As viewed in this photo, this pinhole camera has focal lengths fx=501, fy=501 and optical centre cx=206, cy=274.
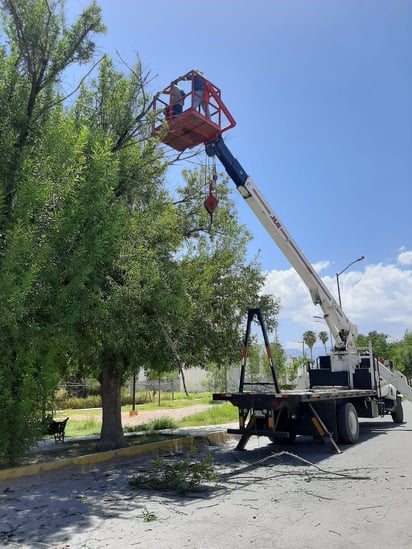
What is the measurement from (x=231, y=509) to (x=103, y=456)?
5.31 meters

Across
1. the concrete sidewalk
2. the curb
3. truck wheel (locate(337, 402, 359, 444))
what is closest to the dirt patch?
the concrete sidewalk

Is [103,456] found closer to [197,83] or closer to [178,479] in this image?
[178,479]

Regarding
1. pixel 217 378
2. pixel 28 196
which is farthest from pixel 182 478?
pixel 217 378

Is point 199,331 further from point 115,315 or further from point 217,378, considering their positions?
point 217,378

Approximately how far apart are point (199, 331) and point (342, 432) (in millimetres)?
4504

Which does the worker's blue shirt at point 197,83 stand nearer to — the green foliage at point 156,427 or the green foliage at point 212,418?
the green foliage at point 156,427

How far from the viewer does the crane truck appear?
11.6 meters

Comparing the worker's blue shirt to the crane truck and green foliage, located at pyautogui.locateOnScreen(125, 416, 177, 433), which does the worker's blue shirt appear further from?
green foliage, located at pyautogui.locateOnScreen(125, 416, 177, 433)

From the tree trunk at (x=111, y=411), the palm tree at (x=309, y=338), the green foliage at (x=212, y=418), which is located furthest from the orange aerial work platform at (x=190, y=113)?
the palm tree at (x=309, y=338)

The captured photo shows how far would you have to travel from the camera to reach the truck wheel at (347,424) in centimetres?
1283

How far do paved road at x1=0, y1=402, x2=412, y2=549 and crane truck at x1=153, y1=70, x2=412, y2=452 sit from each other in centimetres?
137

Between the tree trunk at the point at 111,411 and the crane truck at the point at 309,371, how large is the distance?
3.03m

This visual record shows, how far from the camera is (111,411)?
44.6 ft

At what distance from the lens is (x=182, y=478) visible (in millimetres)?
8281
